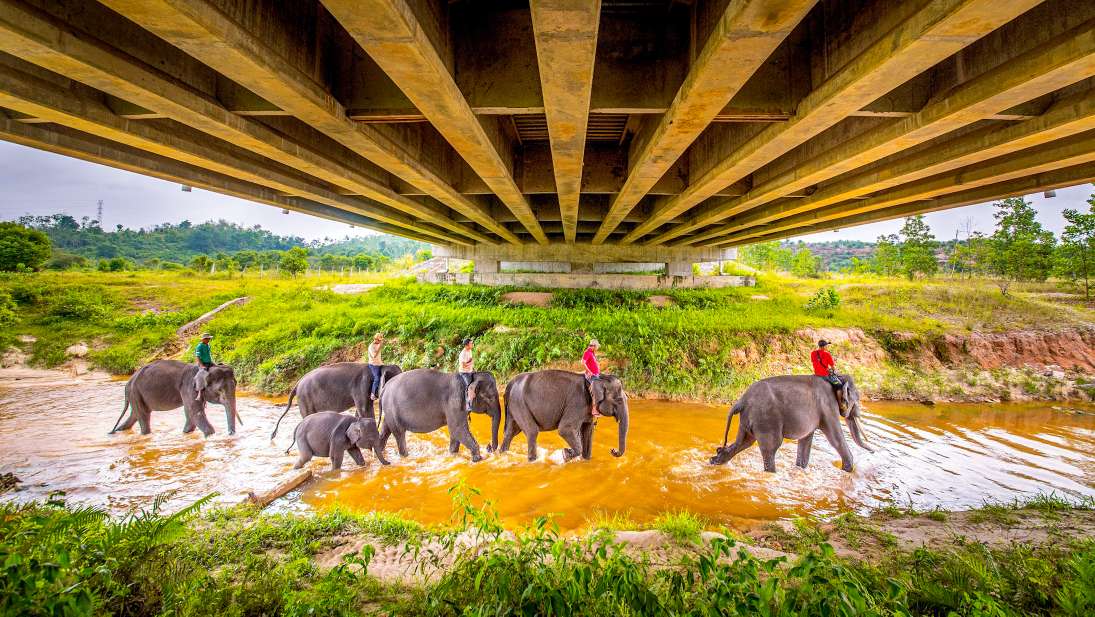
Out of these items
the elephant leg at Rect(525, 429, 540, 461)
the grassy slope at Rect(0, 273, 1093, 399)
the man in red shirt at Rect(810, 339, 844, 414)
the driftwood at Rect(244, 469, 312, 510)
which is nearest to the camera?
the driftwood at Rect(244, 469, 312, 510)

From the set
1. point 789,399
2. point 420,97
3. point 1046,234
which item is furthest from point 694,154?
point 1046,234

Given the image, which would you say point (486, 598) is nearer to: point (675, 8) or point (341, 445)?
point (341, 445)

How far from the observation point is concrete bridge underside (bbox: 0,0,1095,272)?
3277 mm

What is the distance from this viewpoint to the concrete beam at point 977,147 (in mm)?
4504

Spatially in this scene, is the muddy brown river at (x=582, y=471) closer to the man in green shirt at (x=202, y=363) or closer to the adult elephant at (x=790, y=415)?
the adult elephant at (x=790, y=415)

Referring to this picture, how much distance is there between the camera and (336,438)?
6.75 meters

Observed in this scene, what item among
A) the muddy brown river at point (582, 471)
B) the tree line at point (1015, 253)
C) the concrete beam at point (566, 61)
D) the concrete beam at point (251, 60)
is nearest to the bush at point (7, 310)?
the muddy brown river at point (582, 471)

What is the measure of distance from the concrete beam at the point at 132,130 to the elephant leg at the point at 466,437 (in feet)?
19.0

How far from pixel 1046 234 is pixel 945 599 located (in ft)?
128

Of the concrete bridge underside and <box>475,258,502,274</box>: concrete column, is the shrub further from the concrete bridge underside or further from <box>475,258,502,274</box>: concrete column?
<box>475,258,502,274</box>: concrete column

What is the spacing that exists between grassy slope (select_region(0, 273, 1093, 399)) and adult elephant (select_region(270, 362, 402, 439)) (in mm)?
4097

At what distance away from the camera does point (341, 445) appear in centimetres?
677

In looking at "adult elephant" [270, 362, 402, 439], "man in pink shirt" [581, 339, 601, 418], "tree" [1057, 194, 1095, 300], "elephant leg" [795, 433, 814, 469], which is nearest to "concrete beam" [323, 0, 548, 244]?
"man in pink shirt" [581, 339, 601, 418]

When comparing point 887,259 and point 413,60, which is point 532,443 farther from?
point 887,259
